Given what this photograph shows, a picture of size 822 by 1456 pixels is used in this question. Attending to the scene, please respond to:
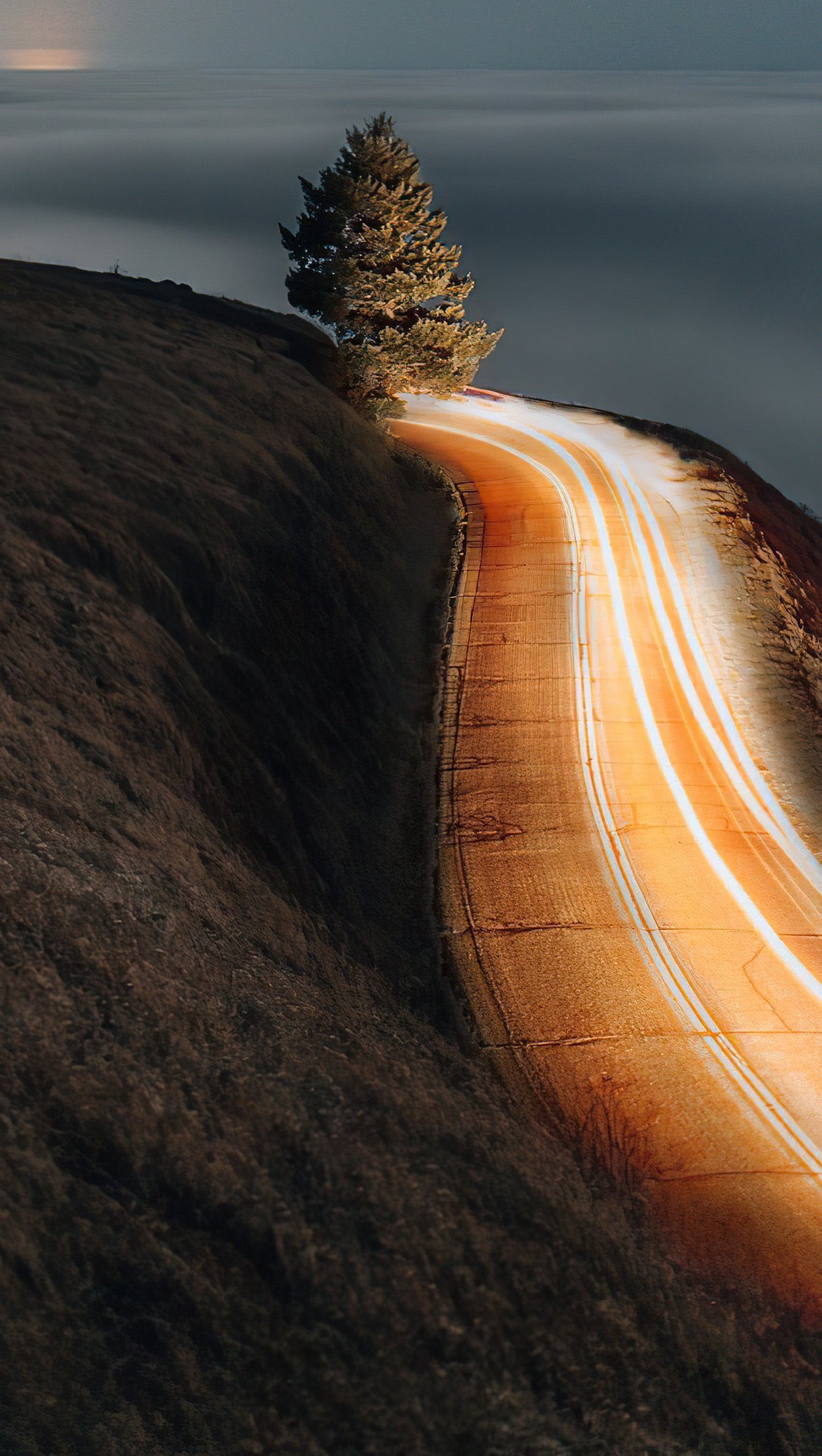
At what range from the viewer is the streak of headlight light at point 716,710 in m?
17.4

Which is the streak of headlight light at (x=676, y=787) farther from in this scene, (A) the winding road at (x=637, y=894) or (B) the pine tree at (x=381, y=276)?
(B) the pine tree at (x=381, y=276)

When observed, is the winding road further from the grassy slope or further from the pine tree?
the pine tree

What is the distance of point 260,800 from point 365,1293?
7807mm

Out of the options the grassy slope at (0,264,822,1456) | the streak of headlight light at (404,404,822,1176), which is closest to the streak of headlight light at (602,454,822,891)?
the streak of headlight light at (404,404,822,1176)

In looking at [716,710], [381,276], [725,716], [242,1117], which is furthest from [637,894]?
[381,276]

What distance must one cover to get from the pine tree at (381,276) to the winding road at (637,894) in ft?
26.0

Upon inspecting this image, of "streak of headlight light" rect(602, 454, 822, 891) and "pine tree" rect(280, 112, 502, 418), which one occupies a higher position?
"pine tree" rect(280, 112, 502, 418)

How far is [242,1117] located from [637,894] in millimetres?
8429

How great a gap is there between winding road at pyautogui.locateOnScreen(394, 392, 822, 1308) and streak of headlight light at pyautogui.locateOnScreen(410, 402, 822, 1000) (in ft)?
0.15

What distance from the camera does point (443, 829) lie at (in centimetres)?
1759

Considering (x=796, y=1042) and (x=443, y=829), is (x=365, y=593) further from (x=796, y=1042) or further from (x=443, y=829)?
(x=796, y=1042)

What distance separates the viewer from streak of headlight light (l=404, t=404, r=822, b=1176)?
12.4 metres

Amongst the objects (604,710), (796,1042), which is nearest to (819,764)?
(604,710)

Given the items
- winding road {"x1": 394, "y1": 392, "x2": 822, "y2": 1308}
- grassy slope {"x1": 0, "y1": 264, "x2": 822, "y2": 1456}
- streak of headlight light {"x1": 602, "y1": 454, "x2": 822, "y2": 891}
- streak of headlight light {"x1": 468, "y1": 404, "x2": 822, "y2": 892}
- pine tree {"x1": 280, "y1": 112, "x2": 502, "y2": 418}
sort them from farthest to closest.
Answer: pine tree {"x1": 280, "y1": 112, "x2": 502, "y2": 418} < streak of headlight light {"x1": 468, "y1": 404, "x2": 822, "y2": 892} < streak of headlight light {"x1": 602, "y1": 454, "x2": 822, "y2": 891} < winding road {"x1": 394, "y1": 392, "x2": 822, "y2": 1308} < grassy slope {"x1": 0, "y1": 264, "x2": 822, "y2": 1456}
